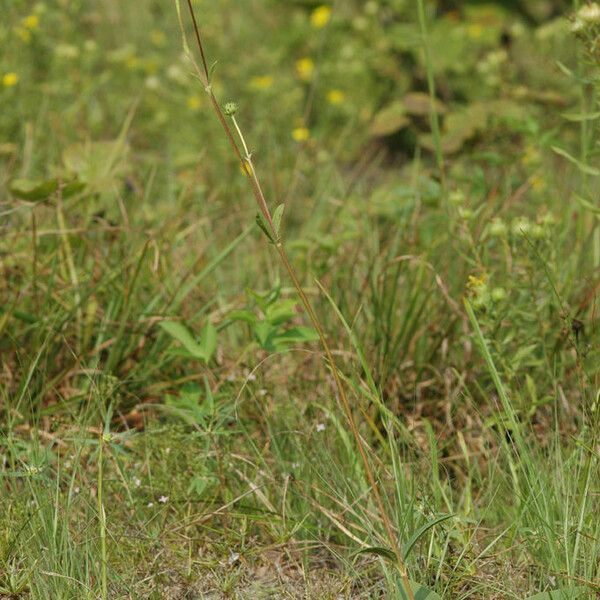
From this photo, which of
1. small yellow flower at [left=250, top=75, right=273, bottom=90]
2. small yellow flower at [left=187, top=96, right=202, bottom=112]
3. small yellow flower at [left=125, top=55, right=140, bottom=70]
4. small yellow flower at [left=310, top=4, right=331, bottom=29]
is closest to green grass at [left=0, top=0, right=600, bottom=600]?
small yellow flower at [left=187, top=96, right=202, bottom=112]

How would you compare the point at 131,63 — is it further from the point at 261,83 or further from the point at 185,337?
the point at 185,337

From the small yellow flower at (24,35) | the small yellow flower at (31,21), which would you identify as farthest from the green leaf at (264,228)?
the small yellow flower at (24,35)

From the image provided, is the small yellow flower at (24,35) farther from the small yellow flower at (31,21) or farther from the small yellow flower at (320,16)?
the small yellow flower at (320,16)

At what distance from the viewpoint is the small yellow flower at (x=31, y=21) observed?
156 inches

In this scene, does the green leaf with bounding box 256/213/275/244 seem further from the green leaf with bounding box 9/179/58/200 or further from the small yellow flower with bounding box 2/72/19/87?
the small yellow flower with bounding box 2/72/19/87

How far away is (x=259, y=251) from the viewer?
293 centimetres

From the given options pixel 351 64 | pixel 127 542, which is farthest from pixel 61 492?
pixel 351 64

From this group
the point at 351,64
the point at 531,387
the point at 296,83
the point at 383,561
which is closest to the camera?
the point at 383,561

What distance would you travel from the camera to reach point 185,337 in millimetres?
2096

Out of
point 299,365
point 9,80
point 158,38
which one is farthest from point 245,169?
point 158,38

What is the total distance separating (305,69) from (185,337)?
10.4 feet

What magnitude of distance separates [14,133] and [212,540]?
239cm

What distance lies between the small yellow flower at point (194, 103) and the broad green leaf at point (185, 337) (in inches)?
88.8

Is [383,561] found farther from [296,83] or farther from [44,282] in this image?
[296,83]
